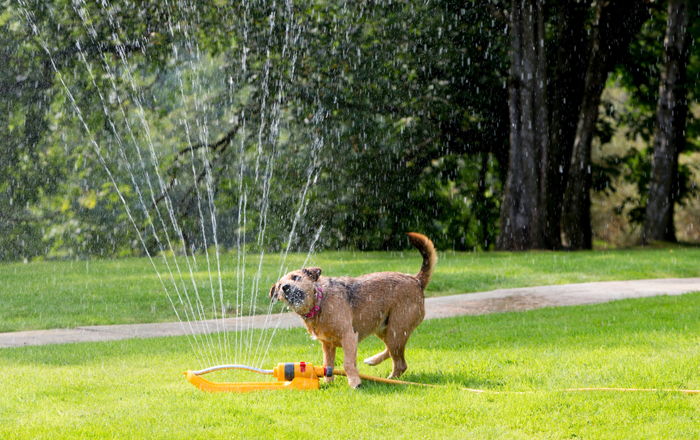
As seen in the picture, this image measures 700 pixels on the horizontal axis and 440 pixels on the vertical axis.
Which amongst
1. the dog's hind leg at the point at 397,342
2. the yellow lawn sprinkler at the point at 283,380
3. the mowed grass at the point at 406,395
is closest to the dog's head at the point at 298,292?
the yellow lawn sprinkler at the point at 283,380

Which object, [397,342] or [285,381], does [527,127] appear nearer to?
[397,342]

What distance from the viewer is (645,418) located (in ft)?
13.5

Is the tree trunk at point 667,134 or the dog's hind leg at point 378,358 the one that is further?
the tree trunk at point 667,134

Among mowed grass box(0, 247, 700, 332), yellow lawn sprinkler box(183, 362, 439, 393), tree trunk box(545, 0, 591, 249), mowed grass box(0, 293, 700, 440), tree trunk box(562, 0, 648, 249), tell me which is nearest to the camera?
mowed grass box(0, 293, 700, 440)

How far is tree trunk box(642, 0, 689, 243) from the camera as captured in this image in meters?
18.5

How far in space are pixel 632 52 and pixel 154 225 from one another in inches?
537

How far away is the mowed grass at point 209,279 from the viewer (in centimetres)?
895

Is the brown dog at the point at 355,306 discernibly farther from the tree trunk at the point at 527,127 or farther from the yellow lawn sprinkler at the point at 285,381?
the tree trunk at the point at 527,127

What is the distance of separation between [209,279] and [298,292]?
727 centimetres

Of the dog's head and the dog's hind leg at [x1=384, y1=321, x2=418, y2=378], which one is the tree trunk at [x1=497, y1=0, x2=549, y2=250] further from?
the dog's head

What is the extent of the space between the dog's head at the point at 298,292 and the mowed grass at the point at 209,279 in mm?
4301

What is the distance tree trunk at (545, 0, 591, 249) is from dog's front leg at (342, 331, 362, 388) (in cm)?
1389

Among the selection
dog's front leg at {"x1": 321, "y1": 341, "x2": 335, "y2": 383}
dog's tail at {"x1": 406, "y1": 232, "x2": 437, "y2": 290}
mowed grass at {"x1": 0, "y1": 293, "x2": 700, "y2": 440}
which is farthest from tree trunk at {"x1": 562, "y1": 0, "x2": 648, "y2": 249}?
dog's front leg at {"x1": 321, "y1": 341, "x2": 335, "y2": 383}

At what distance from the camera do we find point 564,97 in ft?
63.1
